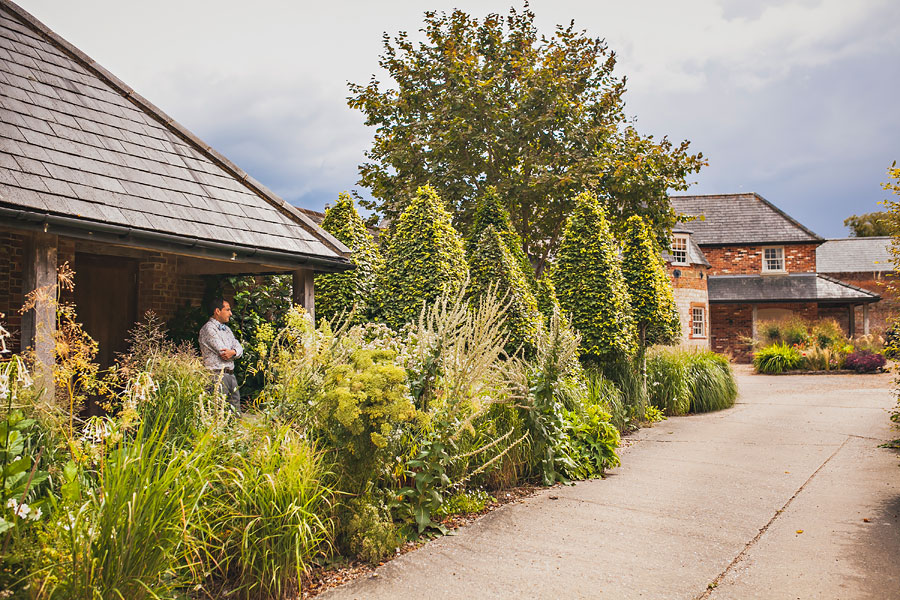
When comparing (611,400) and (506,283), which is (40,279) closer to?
(506,283)

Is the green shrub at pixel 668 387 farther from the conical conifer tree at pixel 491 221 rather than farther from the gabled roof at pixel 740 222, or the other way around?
the gabled roof at pixel 740 222

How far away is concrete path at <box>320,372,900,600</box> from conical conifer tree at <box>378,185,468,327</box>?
3.45 meters

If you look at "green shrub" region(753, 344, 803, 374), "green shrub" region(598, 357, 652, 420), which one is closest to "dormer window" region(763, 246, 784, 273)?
"green shrub" region(753, 344, 803, 374)

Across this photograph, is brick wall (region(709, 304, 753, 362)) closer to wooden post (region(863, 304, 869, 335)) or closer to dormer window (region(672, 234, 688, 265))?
dormer window (region(672, 234, 688, 265))

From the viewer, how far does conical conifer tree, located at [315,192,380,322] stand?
10156mm

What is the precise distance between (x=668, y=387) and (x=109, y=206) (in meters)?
10.0

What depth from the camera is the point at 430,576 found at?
4.23m

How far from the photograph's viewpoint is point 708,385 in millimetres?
12898

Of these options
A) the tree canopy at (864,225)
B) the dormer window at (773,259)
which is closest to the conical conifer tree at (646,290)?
the dormer window at (773,259)

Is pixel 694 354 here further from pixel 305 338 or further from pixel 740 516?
pixel 305 338

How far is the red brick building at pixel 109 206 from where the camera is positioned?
5691mm

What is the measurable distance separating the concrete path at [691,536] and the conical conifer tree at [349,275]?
4.75 metres

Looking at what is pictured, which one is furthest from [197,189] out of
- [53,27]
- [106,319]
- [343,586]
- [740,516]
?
[740,516]

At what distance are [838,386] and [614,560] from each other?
15.8 metres
